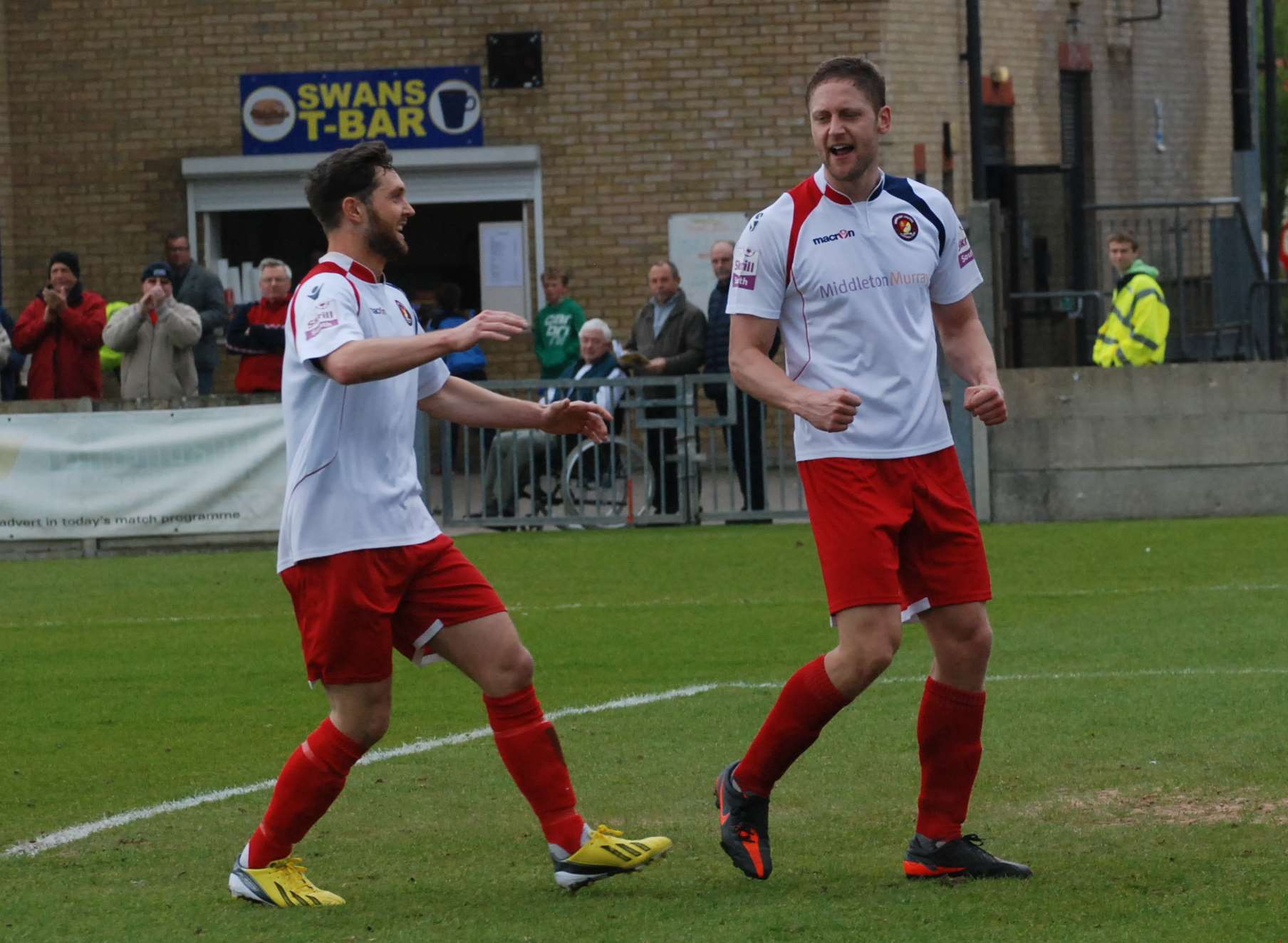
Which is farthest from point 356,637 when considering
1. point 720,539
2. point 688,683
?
point 720,539

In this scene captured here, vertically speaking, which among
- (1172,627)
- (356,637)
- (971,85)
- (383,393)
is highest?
(971,85)

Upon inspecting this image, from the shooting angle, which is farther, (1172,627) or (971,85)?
(971,85)

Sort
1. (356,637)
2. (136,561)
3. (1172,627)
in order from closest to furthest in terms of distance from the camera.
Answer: (356,637), (1172,627), (136,561)

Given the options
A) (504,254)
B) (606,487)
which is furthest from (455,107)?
(606,487)

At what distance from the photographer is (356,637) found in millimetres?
5539

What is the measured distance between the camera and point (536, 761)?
5.68 meters

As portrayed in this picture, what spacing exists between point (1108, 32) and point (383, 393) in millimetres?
22974

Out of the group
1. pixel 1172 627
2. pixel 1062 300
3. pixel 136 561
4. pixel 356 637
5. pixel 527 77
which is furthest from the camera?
pixel 527 77

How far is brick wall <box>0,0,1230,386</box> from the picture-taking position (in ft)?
74.2

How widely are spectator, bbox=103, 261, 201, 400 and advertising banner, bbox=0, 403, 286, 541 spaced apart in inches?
41.8

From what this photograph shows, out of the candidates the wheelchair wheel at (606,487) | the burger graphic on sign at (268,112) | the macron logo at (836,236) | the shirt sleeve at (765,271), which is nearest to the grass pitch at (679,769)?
the shirt sleeve at (765,271)

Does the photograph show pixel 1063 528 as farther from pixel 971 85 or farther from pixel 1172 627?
pixel 971 85

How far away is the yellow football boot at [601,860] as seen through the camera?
18.4ft

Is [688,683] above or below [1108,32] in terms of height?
below
